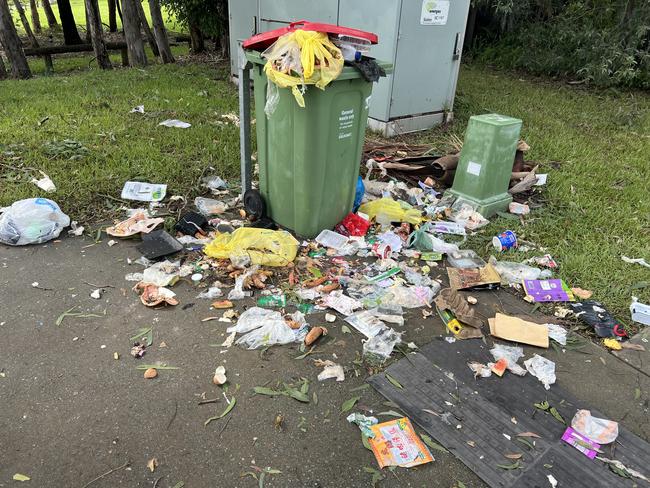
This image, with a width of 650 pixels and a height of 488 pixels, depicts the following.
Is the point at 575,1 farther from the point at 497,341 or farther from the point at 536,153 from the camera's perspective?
the point at 497,341

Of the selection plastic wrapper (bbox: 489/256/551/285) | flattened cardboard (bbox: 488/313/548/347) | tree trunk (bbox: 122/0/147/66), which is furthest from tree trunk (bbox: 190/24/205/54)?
flattened cardboard (bbox: 488/313/548/347)

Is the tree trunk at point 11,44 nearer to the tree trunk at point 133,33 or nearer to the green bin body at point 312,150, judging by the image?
the tree trunk at point 133,33

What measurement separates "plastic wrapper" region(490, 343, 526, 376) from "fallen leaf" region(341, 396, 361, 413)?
87 centimetres

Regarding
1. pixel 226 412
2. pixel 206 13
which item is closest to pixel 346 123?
pixel 226 412

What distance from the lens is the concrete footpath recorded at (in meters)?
1.93

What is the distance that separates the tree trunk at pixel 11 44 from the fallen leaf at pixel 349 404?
362 inches

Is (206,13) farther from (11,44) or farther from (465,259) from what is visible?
(465,259)

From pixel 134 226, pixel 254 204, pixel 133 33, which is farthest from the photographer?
pixel 133 33

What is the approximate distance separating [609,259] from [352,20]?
155 inches

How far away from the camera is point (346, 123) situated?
3270 mm

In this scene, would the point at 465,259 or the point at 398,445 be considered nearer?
the point at 398,445

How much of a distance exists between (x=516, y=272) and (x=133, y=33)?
9224 millimetres

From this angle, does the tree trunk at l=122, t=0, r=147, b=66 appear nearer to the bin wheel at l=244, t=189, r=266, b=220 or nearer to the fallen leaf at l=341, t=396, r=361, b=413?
the bin wheel at l=244, t=189, r=266, b=220

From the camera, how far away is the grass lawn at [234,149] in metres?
3.78
